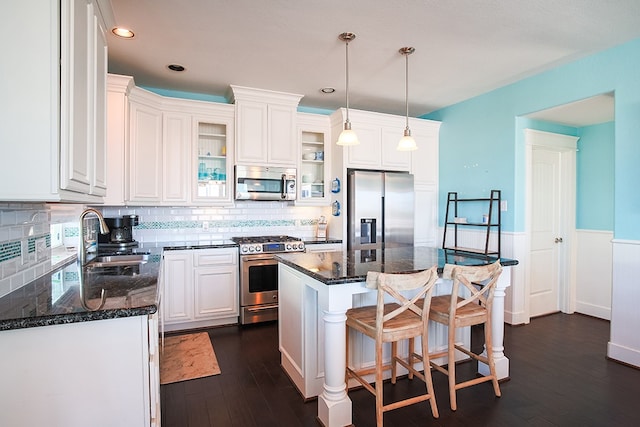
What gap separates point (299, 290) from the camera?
7.80 ft

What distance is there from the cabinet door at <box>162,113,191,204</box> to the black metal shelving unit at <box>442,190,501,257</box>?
10.2 ft

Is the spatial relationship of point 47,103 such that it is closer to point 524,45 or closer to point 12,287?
point 12,287

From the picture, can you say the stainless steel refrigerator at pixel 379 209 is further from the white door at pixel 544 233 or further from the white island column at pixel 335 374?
the white island column at pixel 335 374

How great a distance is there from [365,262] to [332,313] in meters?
0.54

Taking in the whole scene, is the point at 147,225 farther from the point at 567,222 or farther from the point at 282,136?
the point at 567,222

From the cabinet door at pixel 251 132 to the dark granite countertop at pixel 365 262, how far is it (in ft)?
5.79

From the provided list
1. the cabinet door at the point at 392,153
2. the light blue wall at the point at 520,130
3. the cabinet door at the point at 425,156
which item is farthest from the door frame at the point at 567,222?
the cabinet door at the point at 392,153

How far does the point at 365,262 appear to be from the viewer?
240 centimetres

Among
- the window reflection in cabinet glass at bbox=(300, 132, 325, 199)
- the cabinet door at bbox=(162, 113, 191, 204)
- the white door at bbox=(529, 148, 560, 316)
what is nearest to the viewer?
the cabinet door at bbox=(162, 113, 191, 204)

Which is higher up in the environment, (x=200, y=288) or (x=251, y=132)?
(x=251, y=132)

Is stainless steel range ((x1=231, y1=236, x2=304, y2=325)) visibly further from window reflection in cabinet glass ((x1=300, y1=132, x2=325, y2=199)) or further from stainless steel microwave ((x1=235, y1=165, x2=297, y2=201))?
window reflection in cabinet glass ((x1=300, y1=132, x2=325, y2=199))

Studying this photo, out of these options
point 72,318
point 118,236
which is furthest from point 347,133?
point 118,236

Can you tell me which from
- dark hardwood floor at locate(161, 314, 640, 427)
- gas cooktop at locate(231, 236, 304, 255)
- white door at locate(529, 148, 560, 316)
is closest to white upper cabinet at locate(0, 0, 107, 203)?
dark hardwood floor at locate(161, 314, 640, 427)

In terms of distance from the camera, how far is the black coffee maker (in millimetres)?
3438
